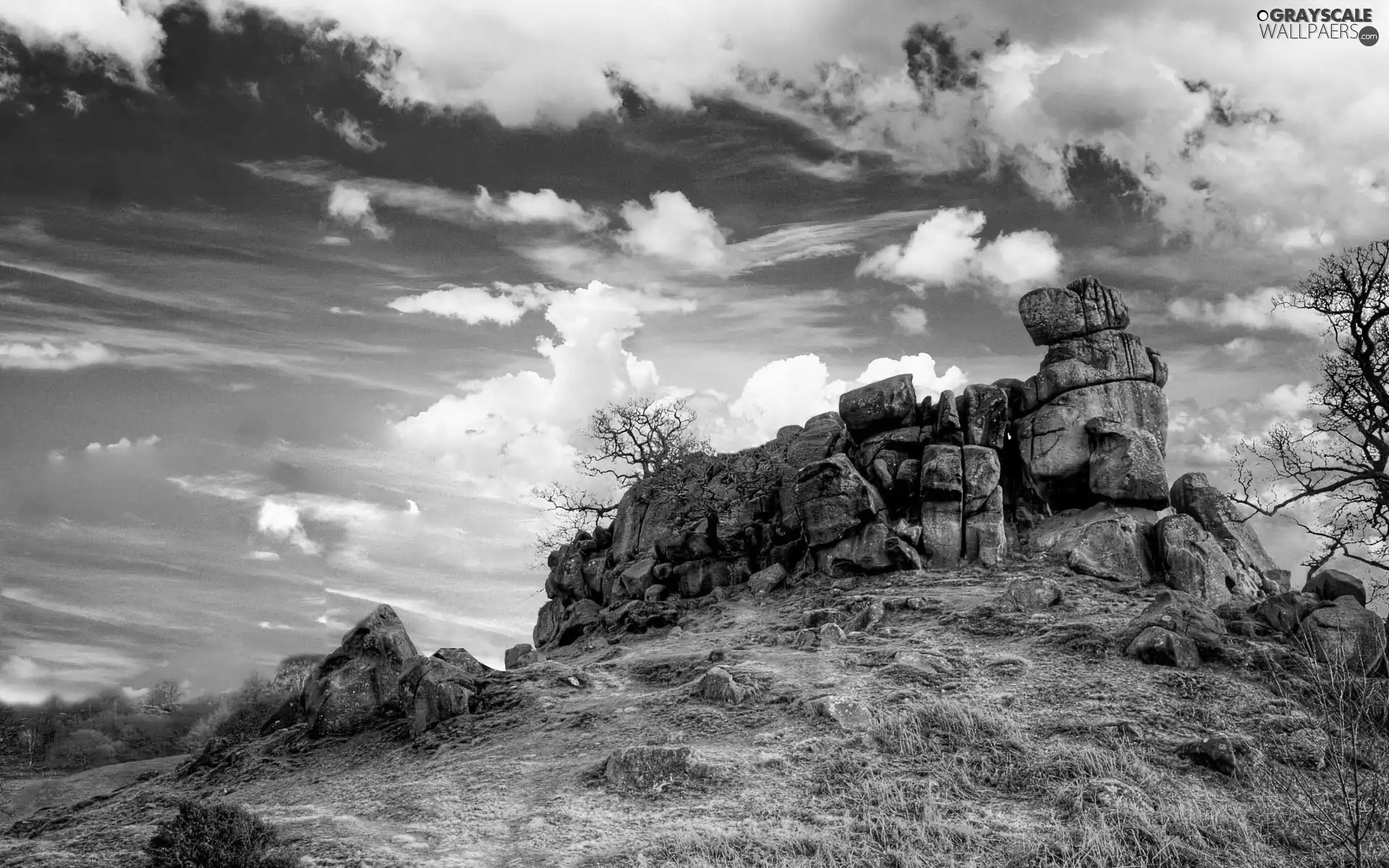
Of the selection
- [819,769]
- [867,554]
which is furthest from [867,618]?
[819,769]

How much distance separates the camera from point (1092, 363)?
37.0 metres

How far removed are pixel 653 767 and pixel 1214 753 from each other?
10.0m

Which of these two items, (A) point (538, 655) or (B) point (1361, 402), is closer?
(B) point (1361, 402)

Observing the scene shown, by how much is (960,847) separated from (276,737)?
17.2 m

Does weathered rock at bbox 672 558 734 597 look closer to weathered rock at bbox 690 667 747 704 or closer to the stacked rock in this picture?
the stacked rock

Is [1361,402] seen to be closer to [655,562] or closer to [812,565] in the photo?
[812,565]

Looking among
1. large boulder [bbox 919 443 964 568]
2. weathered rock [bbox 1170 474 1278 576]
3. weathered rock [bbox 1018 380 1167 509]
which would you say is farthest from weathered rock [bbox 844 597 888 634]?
weathered rock [bbox 1170 474 1278 576]

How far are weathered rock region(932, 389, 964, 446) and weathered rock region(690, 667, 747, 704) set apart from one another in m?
18.1

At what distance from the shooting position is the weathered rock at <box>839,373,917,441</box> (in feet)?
122

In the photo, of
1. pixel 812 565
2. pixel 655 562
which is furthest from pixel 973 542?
pixel 655 562

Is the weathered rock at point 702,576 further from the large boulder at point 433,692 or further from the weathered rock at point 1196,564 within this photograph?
the weathered rock at point 1196,564

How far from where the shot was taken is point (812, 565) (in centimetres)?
3516

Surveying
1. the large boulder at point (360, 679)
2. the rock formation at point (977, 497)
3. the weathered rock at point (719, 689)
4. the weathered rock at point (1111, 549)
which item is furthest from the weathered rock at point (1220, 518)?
the large boulder at point (360, 679)

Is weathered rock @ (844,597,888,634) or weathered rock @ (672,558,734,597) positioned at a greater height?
weathered rock @ (672,558,734,597)
